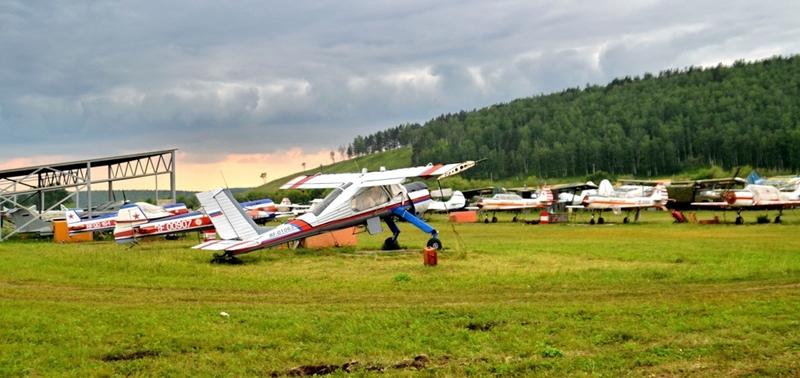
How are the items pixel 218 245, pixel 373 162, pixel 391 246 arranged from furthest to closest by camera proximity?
pixel 373 162
pixel 391 246
pixel 218 245

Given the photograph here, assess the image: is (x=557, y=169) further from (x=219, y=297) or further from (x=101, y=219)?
(x=219, y=297)

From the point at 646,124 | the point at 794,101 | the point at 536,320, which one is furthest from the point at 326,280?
the point at 794,101

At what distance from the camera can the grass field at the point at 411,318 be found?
7.76m

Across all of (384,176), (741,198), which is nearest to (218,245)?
(384,176)

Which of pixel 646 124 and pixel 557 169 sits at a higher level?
pixel 646 124

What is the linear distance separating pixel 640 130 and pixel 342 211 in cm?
12525

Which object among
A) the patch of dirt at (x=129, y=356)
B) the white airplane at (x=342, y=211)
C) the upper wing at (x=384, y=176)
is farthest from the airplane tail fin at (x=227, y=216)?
the patch of dirt at (x=129, y=356)

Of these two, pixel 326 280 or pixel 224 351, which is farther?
pixel 326 280

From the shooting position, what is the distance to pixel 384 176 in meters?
22.0

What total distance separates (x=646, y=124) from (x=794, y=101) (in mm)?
28416

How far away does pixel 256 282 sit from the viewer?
1493 cm

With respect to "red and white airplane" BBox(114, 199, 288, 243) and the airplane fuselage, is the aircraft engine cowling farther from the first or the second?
"red and white airplane" BBox(114, 199, 288, 243)

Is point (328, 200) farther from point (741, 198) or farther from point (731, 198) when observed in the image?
point (741, 198)

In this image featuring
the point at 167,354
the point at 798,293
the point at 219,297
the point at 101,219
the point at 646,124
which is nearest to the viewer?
the point at 167,354
